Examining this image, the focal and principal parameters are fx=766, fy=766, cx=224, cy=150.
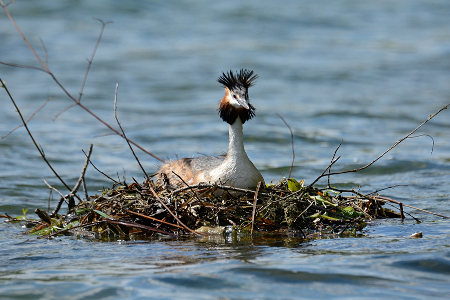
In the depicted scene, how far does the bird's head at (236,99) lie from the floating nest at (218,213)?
77 cm

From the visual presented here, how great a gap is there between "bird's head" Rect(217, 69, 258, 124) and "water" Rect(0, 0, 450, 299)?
4.26 feet

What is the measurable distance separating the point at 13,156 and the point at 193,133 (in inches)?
142

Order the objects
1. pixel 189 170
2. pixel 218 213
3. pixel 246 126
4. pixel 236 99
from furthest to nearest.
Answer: pixel 246 126 → pixel 189 170 → pixel 236 99 → pixel 218 213

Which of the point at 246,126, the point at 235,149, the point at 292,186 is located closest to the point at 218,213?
the point at 235,149

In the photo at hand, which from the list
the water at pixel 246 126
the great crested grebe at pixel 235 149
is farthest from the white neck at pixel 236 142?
the water at pixel 246 126

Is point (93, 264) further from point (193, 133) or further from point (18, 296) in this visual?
point (193, 133)

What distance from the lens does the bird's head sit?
7445 millimetres

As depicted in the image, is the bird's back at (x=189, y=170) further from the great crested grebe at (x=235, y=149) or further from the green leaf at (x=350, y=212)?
the green leaf at (x=350, y=212)

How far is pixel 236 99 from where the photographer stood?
24.5ft

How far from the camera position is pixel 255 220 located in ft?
24.0

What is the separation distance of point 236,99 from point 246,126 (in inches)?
322

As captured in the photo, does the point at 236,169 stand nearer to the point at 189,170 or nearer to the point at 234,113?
the point at 234,113

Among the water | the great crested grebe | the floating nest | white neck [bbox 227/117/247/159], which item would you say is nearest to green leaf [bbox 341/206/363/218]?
the floating nest

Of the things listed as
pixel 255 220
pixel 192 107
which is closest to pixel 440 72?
pixel 192 107
